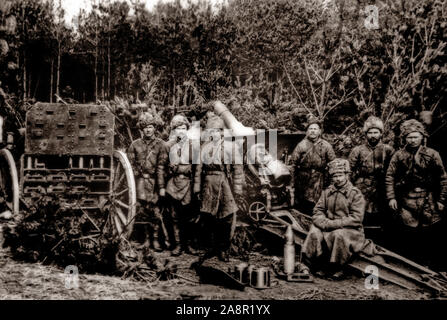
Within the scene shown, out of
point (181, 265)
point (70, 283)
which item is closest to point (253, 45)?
point (181, 265)

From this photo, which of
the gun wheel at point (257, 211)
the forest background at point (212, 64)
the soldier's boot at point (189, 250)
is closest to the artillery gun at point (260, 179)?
the gun wheel at point (257, 211)

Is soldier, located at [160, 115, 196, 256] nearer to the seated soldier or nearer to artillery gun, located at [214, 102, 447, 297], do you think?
artillery gun, located at [214, 102, 447, 297]

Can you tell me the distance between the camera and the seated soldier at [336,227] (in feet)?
16.4

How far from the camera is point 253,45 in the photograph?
1095cm

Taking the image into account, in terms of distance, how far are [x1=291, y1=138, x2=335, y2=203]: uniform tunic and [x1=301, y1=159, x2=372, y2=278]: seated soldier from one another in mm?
1166

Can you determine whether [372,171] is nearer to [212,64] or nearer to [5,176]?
[212,64]

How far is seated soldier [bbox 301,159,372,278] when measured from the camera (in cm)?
500

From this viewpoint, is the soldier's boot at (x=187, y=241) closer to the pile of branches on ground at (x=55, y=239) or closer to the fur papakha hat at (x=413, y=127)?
the pile of branches on ground at (x=55, y=239)

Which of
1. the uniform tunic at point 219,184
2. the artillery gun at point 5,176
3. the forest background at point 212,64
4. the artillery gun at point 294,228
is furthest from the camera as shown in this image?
the forest background at point 212,64

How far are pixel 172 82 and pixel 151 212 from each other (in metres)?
3.51

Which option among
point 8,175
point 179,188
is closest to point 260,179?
point 179,188

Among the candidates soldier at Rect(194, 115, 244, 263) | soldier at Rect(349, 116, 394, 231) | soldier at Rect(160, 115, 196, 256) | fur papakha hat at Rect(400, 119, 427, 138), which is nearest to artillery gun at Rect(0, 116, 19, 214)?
soldier at Rect(160, 115, 196, 256)

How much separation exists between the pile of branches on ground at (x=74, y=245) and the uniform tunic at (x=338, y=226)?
168 centimetres
